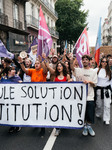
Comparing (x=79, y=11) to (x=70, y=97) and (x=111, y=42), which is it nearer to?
(x=70, y=97)

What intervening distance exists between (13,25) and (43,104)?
39.8 feet

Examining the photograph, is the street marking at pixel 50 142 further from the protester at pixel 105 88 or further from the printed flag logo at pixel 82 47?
the printed flag logo at pixel 82 47

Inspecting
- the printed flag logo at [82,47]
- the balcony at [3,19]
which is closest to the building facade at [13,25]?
the balcony at [3,19]

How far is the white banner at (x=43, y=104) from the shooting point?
124 inches

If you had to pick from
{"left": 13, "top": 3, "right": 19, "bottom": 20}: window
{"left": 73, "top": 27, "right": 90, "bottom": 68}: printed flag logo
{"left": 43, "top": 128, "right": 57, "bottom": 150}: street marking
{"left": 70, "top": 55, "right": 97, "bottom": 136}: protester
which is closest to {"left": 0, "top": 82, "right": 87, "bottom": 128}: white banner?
{"left": 70, "top": 55, "right": 97, "bottom": 136}: protester

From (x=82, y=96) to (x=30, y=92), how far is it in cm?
109

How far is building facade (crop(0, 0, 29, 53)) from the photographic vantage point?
12.1 meters

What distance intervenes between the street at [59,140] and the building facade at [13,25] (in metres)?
9.96

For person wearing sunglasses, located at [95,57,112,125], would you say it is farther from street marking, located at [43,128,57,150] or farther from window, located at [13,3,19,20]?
window, located at [13,3,19,20]

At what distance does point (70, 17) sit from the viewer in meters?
29.1

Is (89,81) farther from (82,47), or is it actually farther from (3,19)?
(3,19)

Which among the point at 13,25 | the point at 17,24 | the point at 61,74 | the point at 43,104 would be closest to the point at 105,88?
the point at 61,74

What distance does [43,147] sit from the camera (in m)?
2.78

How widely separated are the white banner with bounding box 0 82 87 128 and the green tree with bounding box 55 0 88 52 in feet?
90.9
